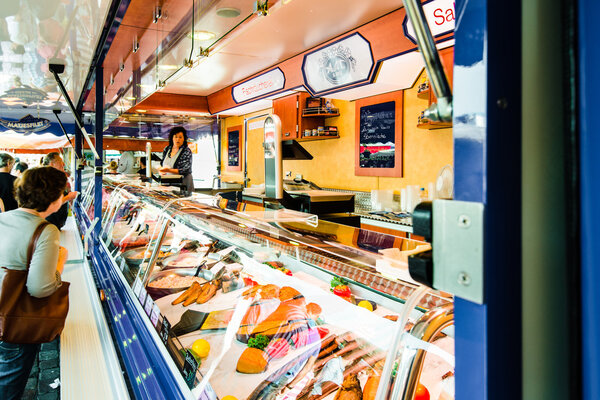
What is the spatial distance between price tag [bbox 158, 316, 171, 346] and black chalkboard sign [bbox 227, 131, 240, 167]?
26.8 feet

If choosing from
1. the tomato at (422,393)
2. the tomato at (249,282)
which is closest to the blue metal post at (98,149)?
the tomato at (249,282)

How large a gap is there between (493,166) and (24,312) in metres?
2.57

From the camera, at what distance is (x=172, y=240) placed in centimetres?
262

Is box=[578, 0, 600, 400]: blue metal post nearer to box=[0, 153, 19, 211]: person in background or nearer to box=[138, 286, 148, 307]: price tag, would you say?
box=[138, 286, 148, 307]: price tag

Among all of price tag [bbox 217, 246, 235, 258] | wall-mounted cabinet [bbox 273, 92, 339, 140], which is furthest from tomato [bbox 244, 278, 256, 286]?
wall-mounted cabinet [bbox 273, 92, 339, 140]

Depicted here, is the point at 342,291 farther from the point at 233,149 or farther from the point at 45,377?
the point at 233,149

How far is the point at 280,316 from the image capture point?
4.97 ft

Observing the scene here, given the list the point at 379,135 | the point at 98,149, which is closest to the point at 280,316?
the point at 98,149

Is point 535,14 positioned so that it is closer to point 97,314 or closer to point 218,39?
point 218,39

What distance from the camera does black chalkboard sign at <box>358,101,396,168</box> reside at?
5105mm

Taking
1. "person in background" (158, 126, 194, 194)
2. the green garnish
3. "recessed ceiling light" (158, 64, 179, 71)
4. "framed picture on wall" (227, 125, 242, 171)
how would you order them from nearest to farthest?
the green garnish → "recessed ceiling light" (158, 64, 179, 71) → "person in background" (158, 126, 194, 194) → "framed picture on wall" (227, 125, 242, 171)

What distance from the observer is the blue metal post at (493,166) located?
44 centimetres

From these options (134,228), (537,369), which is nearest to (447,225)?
(537,369)

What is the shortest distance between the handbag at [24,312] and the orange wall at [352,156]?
391cm
